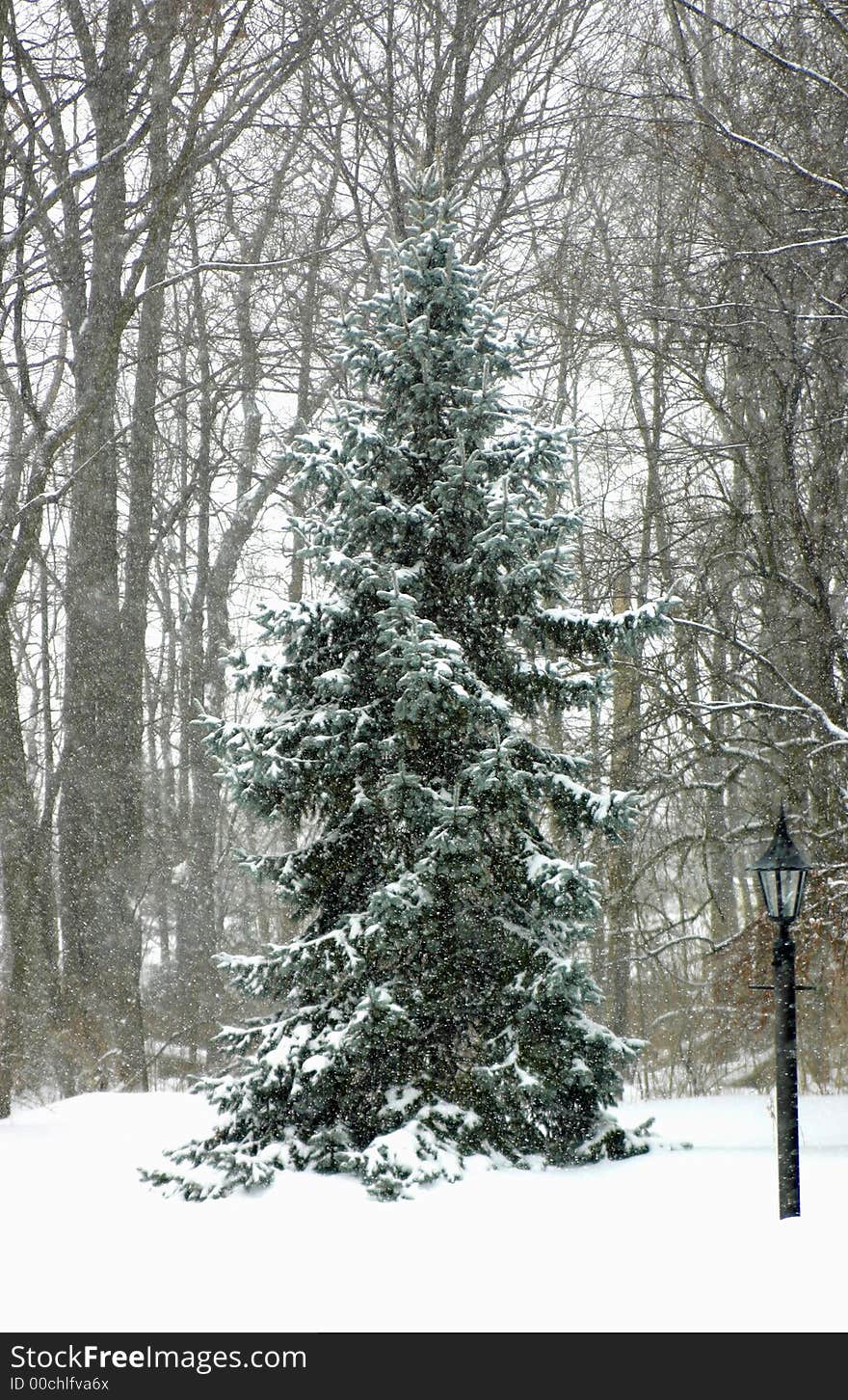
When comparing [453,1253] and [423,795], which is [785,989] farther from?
[423,795]

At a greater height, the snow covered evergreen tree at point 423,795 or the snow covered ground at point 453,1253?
the snow covered evergreen tree at point 423,795

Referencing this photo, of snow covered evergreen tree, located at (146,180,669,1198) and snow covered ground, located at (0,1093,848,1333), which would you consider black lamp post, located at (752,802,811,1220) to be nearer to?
snow covered ground, located at (0,1093,848,1333)

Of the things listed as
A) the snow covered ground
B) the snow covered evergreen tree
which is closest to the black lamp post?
the snow covered ground

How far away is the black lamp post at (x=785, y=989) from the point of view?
A: 5473 millimetres

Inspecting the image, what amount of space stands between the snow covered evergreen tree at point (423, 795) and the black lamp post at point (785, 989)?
4.23ft

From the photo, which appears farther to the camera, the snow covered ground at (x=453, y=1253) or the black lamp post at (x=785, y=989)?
the black lamp post at (x=785, y=989)

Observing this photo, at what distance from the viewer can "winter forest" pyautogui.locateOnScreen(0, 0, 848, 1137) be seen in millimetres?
7133

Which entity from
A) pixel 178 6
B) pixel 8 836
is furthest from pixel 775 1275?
pixel 178 6

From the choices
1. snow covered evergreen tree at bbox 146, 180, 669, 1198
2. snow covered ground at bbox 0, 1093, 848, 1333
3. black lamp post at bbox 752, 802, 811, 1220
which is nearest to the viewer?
snow covered ground at bbox 0, 1093, 848, 1333

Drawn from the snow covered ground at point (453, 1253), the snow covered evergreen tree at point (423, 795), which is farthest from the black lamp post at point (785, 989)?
the snow covered evergreen tree at point (423, 795)

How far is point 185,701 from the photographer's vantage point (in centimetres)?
2070

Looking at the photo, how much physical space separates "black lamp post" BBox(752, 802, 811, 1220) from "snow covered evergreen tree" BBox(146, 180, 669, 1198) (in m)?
1.29

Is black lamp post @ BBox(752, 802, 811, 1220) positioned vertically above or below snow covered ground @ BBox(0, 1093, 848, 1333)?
above

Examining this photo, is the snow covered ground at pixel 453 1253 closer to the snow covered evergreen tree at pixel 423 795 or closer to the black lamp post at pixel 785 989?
the black lamp post at pixel 785 989
